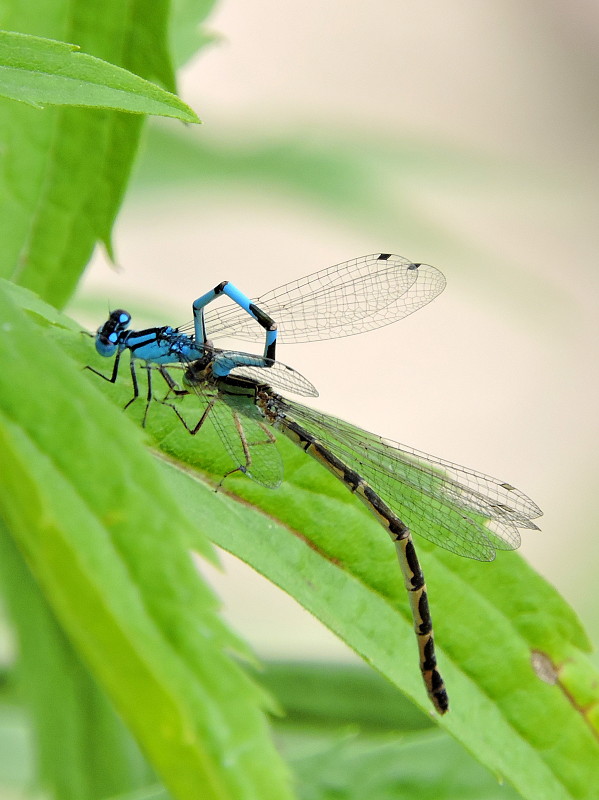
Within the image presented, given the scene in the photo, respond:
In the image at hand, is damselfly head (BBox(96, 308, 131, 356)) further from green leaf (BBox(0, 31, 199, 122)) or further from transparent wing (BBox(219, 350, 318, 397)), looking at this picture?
green leaf (BBox(0, 31, 199, 122))

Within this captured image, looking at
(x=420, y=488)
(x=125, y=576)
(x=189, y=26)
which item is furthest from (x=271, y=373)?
(x=125, y=576)

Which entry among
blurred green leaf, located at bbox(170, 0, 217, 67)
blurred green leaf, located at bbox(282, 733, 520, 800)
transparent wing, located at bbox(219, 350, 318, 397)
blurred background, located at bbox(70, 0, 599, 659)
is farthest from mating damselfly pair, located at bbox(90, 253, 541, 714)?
blurred green leaf, located at bbox(170, 0, 217, 67)

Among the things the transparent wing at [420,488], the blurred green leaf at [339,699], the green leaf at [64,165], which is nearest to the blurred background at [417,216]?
the blurred green leaf at [339,699]

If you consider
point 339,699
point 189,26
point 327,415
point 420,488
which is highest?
point 189,26

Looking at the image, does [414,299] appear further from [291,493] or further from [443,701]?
[443,701]

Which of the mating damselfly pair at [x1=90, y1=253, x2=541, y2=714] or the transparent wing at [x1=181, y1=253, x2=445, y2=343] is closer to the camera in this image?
the mating damselfly pair at [x1=90, y1=253, x2=541, y2=714]

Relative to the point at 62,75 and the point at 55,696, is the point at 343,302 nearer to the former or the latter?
the point at 55,696
